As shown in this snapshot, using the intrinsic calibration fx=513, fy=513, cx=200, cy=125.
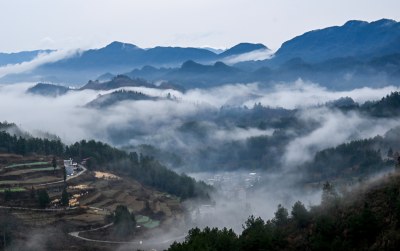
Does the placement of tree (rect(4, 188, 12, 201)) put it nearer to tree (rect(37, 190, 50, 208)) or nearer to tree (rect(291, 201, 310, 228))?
tree (rect(37, 190, 50, 208))

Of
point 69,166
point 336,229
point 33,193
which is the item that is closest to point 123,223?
point 33,193

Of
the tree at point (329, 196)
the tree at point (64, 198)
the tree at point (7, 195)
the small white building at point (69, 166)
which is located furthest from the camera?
the small white building at point (69, 166)

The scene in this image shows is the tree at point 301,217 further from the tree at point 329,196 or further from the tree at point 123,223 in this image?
the tree at point 123,223

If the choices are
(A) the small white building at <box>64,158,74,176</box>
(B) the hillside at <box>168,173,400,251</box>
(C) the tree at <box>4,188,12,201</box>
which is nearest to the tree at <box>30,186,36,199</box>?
(C) the tree at <box>4,188,12,201</box>

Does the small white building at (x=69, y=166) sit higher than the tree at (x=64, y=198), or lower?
higher

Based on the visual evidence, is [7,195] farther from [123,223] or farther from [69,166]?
[69,166]

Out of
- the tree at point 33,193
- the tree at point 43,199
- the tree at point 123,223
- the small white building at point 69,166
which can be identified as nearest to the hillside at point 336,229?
the tree at point 123,223

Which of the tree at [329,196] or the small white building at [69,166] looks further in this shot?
the small white building at [69,166]

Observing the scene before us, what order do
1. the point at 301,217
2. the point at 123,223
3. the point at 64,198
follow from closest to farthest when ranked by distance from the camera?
the point at 301,217 < the point at 123,223 < the point at 64,198

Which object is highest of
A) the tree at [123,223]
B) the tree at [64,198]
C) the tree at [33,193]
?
the tree at [33,193]

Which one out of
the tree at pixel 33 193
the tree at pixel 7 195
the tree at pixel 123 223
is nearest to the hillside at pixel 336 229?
the tree at pixel 123 223

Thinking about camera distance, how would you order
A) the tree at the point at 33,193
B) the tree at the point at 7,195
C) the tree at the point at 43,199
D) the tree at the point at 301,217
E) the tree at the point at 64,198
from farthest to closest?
the tree at the point at 33,193, the tree at the point at 64,198, the tree at the point at 7,195, the tree at the point at 43,199, the tree at the point at 301,217
